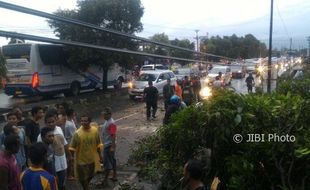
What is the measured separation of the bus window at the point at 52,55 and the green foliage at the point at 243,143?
65.1 feet

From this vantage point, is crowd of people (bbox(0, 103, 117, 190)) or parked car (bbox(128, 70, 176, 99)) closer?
crowd of people (bbox(0, 103, 117, 190))

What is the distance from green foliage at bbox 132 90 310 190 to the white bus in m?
19.4

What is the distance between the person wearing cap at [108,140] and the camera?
8844 millimetres

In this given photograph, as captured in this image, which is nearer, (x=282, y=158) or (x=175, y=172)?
(x=282, y=158)

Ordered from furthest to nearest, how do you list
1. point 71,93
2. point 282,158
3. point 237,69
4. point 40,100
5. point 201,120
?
point 237,69 → point 71,93 → point 40,100 → point 201,120 → point 282,158

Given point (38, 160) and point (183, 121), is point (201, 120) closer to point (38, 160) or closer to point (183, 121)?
point (183, 121)

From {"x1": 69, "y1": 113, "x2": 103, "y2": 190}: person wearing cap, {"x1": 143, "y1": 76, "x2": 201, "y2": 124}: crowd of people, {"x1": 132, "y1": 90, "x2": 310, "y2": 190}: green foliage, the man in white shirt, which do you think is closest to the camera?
{"x1": 132, "y1": 90, "x2": 310, "y2": 190}: green foliage

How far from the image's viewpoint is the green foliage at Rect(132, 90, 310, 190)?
529 centimetres

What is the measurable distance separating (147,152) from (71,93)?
2062 centimetres

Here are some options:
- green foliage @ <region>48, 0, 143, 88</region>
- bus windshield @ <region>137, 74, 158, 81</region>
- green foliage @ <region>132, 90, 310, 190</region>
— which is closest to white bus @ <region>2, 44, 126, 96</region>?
green foliage @ <region>48, 0, 143, 88</region>

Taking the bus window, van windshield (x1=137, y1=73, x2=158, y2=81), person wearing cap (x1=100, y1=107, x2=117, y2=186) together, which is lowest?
person wearing cap (x1=100, y1=107, x2=117, y2=186)

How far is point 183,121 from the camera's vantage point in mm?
6172

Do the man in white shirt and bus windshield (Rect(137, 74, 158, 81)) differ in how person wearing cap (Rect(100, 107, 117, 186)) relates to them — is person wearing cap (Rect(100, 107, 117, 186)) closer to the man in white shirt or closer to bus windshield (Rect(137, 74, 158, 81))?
the man in white shirt

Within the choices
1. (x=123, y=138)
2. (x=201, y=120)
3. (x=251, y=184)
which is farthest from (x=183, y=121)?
(x=123, y=138)
